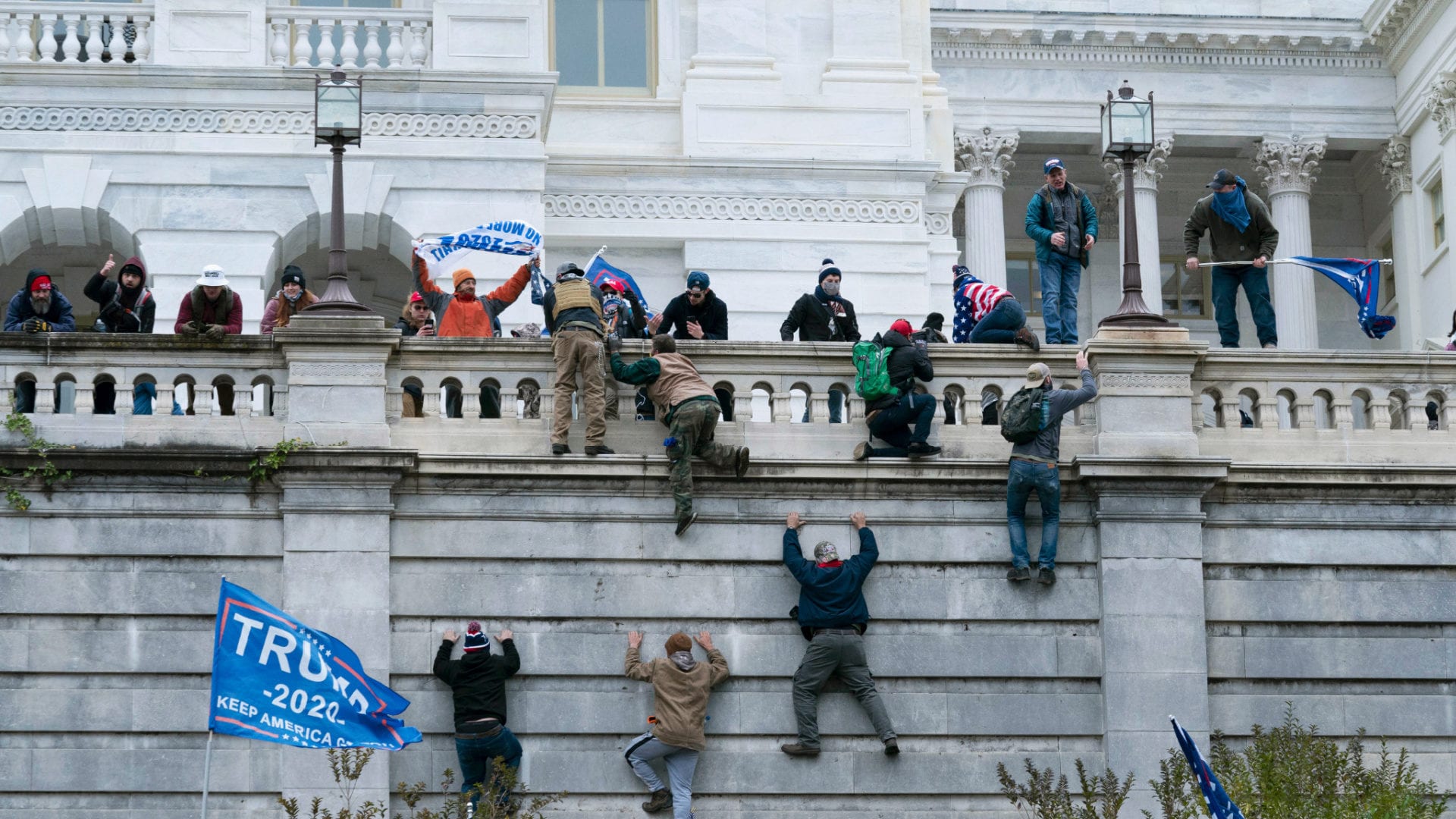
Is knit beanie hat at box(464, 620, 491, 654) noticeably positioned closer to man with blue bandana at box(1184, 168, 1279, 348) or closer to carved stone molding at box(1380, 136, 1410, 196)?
man with blue bandana at box(1184, 168, 1279, 348)

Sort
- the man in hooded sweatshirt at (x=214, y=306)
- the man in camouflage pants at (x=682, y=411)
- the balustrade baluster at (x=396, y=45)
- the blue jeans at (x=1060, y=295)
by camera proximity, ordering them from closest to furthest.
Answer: the man in camouflage pants at (x=682, y=411), the man in hooded sweatshirt at (x=214, y=306), the blue jeans at (x=1060, y=295), the balustrade baluster at (x=396, y=45)

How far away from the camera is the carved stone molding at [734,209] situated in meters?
38.5

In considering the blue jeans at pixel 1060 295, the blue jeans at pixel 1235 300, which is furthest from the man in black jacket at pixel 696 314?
the blue jeans at pixel 1235 300

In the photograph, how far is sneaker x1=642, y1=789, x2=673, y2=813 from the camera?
1054 inches

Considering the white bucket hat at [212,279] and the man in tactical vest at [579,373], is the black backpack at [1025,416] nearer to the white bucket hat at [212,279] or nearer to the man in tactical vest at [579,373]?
the man in tactical vest at [579,373]

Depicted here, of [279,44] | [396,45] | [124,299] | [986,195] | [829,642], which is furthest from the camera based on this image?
[986,195]

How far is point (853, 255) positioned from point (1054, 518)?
11.3 meters

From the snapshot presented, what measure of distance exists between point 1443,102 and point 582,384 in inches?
1118

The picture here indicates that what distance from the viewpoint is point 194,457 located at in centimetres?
2716

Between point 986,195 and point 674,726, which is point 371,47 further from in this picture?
point 986,195

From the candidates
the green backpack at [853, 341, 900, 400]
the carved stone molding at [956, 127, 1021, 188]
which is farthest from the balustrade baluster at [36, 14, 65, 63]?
the carved stone molding at [956, 127, 1021, 188]

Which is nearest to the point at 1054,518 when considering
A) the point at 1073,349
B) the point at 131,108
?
the point at 1073,349

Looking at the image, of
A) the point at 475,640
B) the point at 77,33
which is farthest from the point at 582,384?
the point at 77,33

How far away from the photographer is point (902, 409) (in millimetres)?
27781
